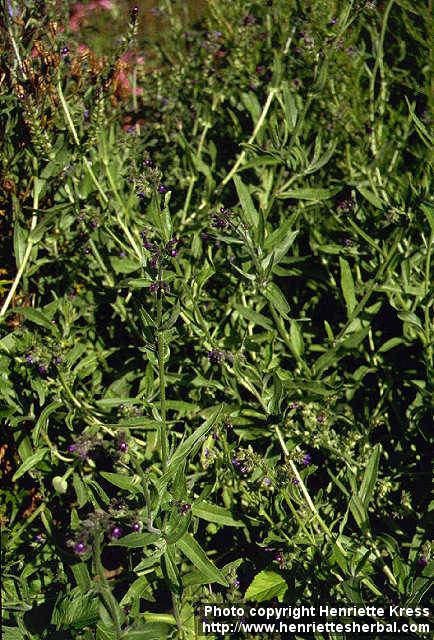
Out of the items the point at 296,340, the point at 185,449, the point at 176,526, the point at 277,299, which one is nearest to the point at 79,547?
the point at 176,526

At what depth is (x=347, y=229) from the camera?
108 inches

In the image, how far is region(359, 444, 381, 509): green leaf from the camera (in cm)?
218

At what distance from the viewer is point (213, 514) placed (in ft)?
7.63

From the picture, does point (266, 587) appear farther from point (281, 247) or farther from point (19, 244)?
point (19, 244)

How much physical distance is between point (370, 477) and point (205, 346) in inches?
29.8

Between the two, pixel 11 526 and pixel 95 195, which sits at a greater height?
pixel 95 195

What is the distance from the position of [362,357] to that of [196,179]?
1.12 meters

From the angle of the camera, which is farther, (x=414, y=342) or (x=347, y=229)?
(x=414, y=342)

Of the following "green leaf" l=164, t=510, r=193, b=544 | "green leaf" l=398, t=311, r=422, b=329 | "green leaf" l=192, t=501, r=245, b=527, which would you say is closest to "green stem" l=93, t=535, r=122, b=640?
"green leaf" l=164, t=510, r=193, b=544

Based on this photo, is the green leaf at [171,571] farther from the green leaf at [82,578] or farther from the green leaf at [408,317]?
the green leaf at [408,317]

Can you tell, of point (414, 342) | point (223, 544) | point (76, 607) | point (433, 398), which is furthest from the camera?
point (414, 342)

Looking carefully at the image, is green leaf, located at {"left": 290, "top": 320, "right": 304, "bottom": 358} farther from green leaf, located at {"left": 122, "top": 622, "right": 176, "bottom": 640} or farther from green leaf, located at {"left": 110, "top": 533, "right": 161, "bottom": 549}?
green leaf, located at {"left": 122, "top": 622, "right": 176, "bottom": 640}

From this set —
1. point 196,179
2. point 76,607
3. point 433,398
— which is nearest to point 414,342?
point 433,398

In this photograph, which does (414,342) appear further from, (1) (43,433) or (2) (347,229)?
(1) (43,433)
